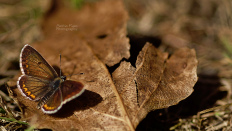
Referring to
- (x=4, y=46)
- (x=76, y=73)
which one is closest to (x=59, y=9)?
(x=4, y=46)

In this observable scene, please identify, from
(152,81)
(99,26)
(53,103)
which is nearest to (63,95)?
(53,103)

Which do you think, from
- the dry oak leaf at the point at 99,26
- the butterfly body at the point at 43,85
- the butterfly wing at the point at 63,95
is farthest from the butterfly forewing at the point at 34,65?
the dry oak leaf at the point at 99,26

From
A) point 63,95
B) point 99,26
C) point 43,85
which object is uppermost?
point 99,26

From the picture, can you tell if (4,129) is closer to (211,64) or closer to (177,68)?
(177,68)

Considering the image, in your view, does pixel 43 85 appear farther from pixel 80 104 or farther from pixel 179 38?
pixel 179 38

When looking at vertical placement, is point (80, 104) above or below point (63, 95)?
below

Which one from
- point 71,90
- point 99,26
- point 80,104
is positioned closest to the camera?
point 71,90

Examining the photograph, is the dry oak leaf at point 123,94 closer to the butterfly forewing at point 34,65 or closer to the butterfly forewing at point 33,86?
the butterfly forewing at point 33,86
